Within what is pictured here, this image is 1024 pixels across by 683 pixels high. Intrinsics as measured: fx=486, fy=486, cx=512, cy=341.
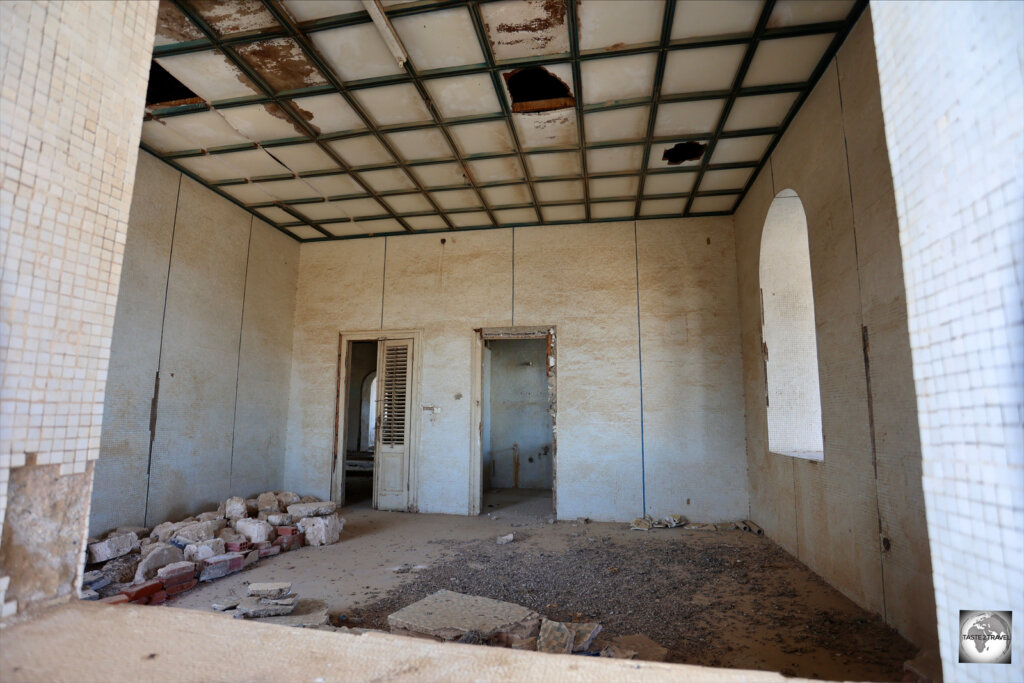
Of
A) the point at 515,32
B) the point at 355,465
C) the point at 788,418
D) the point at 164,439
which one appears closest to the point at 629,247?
Result: the point at 788,418

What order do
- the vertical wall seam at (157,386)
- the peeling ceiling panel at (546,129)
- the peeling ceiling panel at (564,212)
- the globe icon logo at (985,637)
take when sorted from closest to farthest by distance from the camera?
the globe icon logo at (985,637) → the peeling ceiling panel at (546,129) → the vertical wall seam at (157,386) → the peeling ceiling panel at (564,212)

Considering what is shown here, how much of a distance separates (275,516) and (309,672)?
473 centimetres

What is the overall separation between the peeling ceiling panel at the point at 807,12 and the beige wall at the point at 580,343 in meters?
3.16

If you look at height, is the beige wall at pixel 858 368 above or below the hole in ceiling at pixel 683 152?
below

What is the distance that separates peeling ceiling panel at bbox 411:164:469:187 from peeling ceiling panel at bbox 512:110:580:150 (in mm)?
892

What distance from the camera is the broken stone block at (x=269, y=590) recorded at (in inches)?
130

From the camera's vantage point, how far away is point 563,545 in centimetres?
499

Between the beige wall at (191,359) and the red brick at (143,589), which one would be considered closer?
the red brick at (143,589)

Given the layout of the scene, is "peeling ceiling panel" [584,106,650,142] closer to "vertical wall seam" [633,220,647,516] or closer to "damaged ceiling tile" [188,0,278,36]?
"vertical wall seam" [633,220,647,516]

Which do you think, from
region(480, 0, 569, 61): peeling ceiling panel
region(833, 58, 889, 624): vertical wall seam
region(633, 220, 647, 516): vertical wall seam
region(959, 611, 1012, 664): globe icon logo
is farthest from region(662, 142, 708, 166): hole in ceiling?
region(959, 611, 1012, 664): globe icon logo

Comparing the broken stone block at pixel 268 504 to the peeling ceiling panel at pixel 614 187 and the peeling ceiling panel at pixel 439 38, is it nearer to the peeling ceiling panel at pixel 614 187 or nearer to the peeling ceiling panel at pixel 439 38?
the peeling ceiling panel at pixel 439 38

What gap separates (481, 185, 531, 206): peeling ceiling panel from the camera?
5.77m

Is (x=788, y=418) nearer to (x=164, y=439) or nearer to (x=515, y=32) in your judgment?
(x=515, y=32)

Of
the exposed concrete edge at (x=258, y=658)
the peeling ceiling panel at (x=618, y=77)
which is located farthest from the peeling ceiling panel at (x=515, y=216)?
the exposed concrete edge at (x=258, y=658)
